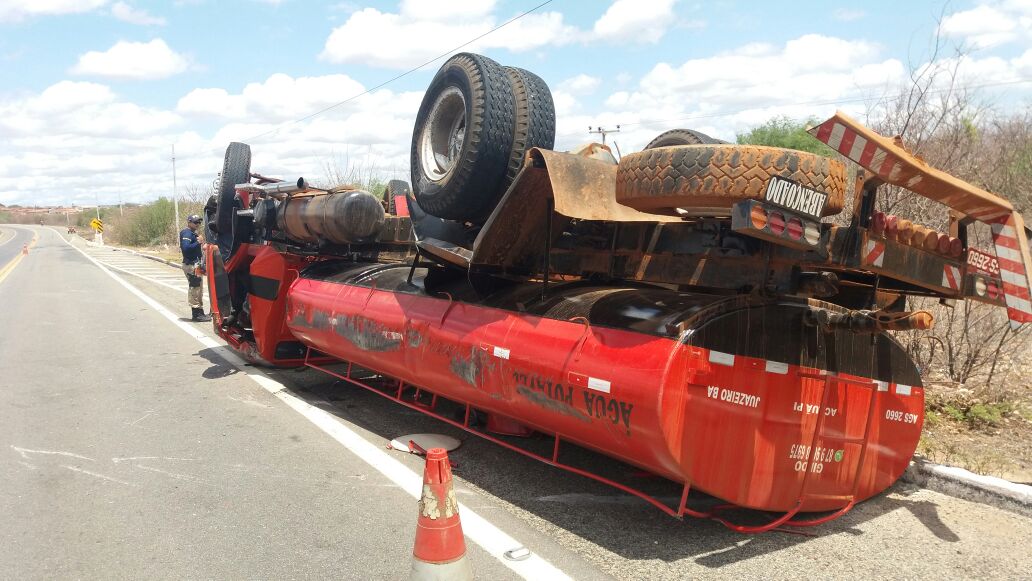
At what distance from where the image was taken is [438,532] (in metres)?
3.00

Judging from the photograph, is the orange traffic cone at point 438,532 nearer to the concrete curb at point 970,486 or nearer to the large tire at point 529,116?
the large tire at point 529,116

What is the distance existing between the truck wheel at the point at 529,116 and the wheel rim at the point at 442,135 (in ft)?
1.70

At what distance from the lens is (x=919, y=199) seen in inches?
285

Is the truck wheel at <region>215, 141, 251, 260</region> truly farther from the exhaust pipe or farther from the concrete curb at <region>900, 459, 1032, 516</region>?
the concrete curb at <region>900, 459, 1032, 516</region>

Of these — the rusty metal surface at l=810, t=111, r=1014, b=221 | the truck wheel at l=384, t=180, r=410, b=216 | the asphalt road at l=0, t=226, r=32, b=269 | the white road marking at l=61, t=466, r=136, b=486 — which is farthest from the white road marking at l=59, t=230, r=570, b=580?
the asphalt road at l=0, t=226, r=32, b=269

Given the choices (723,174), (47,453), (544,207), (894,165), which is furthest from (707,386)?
(47,453)

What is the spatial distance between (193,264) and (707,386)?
1293 centimetres

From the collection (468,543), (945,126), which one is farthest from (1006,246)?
(945,126)

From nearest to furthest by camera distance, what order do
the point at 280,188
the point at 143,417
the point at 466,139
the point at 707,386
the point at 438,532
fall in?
the point at 438,532 → the point at 707,386 → the point at 466,139 → the point at 143,417 → the point at 280,188

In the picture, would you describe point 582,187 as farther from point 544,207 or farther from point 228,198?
point 228,198

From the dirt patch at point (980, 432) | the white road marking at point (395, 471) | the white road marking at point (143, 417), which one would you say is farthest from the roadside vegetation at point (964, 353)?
the white road marking at point (143, 417)

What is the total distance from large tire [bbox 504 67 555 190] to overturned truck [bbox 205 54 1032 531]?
0.02m

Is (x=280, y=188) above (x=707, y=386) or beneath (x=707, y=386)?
above

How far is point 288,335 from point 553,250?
13.6 ft
